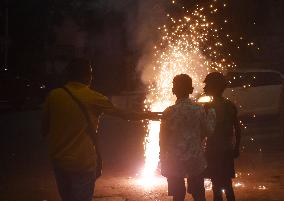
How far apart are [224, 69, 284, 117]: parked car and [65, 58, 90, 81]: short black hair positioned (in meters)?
14.6

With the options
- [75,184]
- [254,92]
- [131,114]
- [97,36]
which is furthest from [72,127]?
[97,36]

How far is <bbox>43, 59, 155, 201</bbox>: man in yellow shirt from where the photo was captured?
16.8ft

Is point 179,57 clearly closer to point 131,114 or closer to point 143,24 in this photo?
point 143,24

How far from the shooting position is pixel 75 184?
5137 millimetres

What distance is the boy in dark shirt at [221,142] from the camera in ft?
21.6

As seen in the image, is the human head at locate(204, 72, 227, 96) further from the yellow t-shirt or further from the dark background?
the dark background

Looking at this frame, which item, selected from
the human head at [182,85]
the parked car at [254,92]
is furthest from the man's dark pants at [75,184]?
the parked car at [254,92]

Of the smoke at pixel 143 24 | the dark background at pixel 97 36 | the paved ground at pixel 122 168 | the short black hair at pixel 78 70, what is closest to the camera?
the short black hair at pixel 78 70

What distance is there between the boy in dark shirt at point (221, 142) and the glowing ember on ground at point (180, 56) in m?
11.2

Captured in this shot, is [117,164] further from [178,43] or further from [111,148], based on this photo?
[178,43]

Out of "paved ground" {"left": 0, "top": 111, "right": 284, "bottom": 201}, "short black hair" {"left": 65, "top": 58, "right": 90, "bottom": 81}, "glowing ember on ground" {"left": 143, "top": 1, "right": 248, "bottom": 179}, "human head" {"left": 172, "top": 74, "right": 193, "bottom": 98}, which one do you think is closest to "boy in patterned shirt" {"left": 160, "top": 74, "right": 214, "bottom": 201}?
"human head" {"left": 172, "top": 74, "right": 193, "bottom": 98}

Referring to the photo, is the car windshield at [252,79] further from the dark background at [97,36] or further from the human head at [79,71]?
the human head at [79,71]

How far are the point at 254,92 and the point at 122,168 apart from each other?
9.31 meters

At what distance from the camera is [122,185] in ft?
32.4
